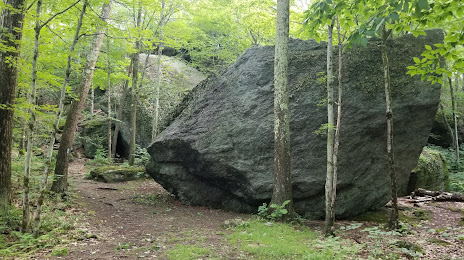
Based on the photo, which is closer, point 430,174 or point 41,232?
point 41,232

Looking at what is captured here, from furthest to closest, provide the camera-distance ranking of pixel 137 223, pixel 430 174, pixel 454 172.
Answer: pixel 454 172
pixel 430 174
pixel 137 223

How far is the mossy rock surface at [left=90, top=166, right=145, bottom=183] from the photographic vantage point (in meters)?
12.3

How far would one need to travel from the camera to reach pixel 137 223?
23.8 feet

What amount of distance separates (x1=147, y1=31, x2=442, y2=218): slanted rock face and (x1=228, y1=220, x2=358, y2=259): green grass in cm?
177

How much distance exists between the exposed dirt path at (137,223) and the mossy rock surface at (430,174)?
8454 mm

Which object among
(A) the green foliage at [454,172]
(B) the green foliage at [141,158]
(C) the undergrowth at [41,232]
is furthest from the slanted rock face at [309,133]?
(A) the green foliage at [454,172]

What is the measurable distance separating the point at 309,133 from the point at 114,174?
889 centimetres

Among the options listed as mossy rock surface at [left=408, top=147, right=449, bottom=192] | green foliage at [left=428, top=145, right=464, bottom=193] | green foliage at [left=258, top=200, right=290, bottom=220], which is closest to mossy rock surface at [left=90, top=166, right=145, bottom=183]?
green foliage at [left=258, top=200, right=290, bottom=220]

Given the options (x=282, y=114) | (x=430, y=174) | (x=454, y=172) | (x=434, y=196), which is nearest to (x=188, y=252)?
(x=282, y=114)

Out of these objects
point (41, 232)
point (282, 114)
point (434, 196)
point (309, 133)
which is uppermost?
point (282, 114)

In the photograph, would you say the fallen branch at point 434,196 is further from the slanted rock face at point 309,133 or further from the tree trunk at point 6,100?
the tree trunk at point 6,100

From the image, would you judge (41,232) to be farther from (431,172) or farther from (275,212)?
(431,172)

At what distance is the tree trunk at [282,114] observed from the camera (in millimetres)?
7273

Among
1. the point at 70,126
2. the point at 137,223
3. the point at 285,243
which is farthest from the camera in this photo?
the point at 70,126
